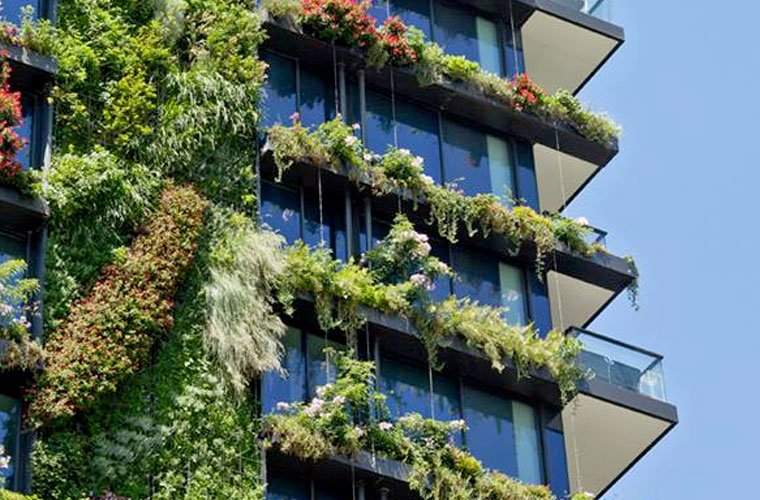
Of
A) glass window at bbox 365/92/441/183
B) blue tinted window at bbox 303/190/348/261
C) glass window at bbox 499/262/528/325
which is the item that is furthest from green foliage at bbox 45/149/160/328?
glass window at bbox 499/262/528/325

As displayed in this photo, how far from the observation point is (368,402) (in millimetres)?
39906

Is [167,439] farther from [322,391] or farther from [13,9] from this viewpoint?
[13,9]

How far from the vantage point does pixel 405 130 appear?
1772 inches

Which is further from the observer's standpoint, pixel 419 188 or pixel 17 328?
pixel 419 188

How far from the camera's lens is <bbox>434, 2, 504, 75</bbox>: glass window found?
155 ft

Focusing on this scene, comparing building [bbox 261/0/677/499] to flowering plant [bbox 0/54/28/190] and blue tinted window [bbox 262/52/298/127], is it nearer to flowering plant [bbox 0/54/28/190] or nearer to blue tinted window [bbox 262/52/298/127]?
blue tinted window [bbox 262/52/298/127]

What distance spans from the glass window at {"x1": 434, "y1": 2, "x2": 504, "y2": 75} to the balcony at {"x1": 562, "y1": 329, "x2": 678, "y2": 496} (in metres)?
6.55

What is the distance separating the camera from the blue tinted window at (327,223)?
42.3m

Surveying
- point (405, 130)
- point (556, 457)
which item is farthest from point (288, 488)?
point (405, 130)

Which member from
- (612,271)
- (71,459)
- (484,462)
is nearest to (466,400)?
(484,462)

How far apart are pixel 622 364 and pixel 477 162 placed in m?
4.74

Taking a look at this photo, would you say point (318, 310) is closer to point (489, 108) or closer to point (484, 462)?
point (484, 462)

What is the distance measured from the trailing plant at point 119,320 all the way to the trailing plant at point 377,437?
2.51 meters

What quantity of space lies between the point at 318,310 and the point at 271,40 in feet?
19.8
